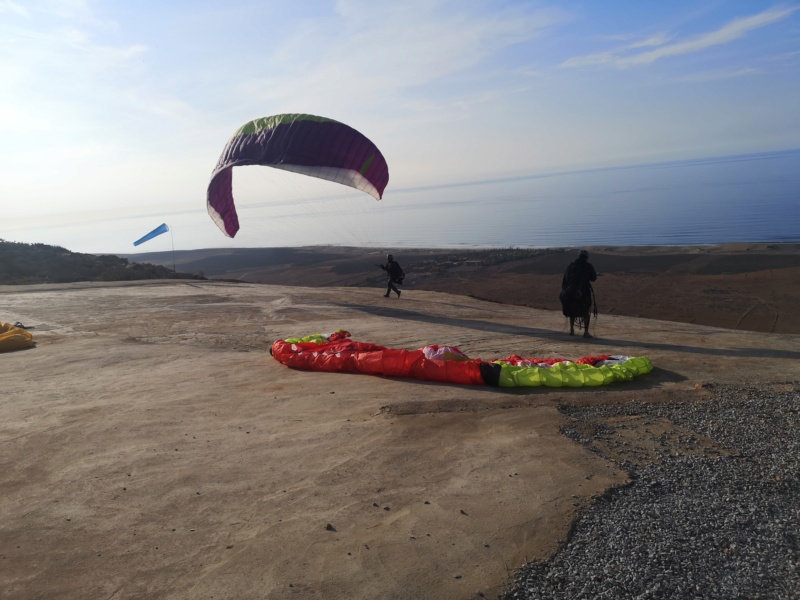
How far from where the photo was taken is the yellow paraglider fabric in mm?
9484

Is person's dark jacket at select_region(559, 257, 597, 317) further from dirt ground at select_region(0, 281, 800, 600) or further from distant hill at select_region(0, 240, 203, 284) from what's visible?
distant hill at select_region(0, 240, 203, 284)

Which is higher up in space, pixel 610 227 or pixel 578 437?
pixel 610 227

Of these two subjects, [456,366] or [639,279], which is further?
[639,279]

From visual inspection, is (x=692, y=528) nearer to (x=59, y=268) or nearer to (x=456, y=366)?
(x=456, y=366)

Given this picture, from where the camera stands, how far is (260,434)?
545 centimetres

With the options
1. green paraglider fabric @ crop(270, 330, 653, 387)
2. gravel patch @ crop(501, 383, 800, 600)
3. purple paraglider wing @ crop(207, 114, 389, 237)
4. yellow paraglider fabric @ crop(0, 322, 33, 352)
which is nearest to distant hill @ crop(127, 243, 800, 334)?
purple paraglider wing @ crop(207, 114, 389, 237)

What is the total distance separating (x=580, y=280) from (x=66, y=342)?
904 centimetres

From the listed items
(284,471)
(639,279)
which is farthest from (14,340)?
(639,279)

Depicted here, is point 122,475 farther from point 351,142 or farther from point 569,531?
point 351,142

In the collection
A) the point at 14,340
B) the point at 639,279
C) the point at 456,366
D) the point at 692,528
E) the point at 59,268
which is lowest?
the point at 692,528

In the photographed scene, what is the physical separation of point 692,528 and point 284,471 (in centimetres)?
289

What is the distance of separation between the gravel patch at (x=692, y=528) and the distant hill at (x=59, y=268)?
21.8 meters

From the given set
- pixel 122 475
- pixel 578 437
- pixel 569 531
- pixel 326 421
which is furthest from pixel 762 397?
pixel 122 475

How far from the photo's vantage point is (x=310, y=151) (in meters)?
14.4
